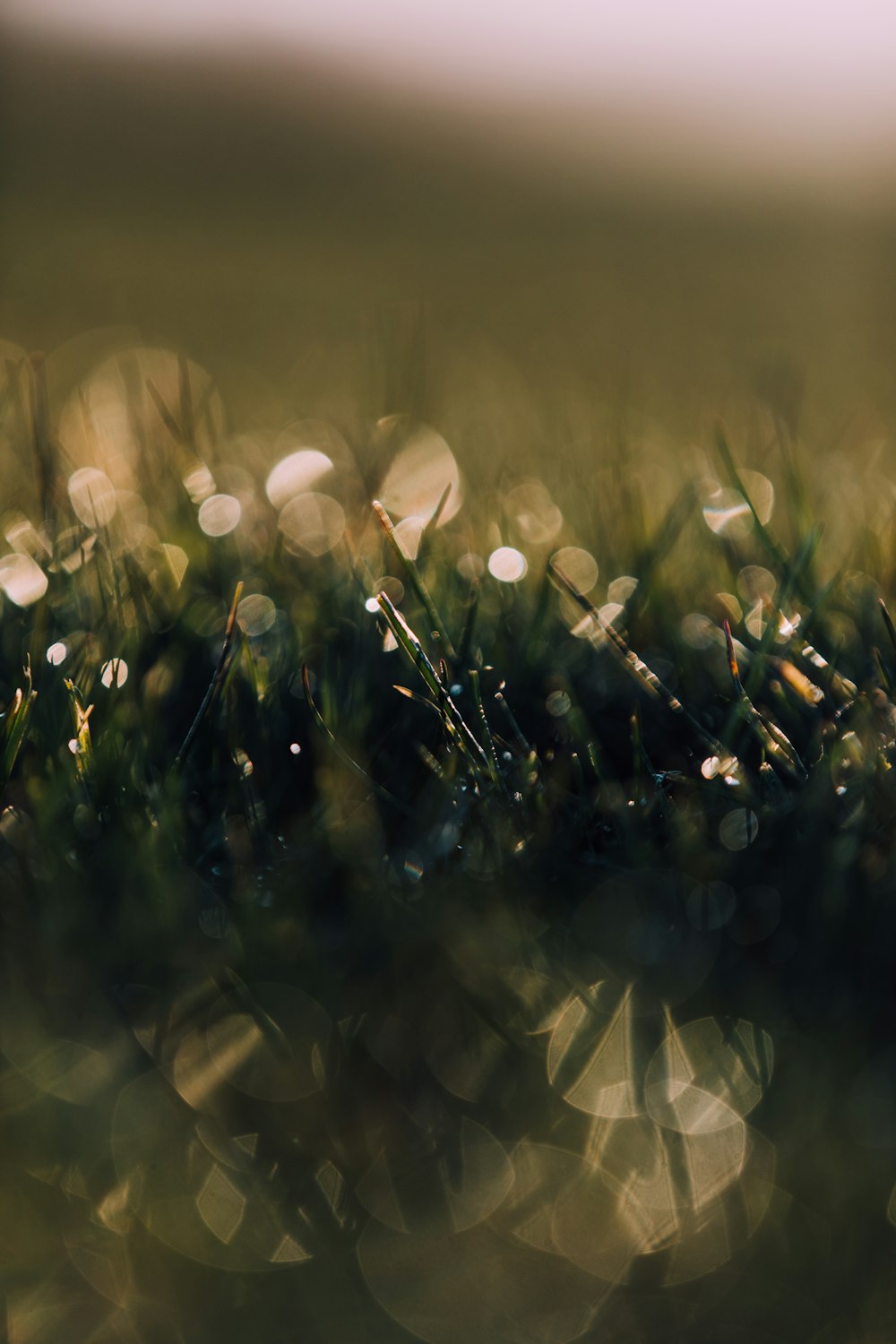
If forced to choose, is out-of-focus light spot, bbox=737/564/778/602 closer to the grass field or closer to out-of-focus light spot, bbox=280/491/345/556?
the grass field

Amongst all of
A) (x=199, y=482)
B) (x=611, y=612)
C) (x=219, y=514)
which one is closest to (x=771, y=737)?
(x=611, y=612)

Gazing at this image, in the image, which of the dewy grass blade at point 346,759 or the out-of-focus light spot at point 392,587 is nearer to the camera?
the dewy grass blade at point 346,759

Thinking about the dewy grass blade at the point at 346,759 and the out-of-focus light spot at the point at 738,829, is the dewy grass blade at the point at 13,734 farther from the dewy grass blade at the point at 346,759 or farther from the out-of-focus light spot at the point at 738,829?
the out-of-focus light spot at the point at 738,829

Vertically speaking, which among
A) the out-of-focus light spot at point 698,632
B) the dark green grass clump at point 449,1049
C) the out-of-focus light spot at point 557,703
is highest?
the out-of-focus light spot at point 557,703

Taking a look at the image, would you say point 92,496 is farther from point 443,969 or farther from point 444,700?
point 443,969

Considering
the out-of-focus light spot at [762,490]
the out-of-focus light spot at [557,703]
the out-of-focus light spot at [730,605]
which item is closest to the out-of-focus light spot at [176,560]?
the out-of-focus light spot at [557,703]

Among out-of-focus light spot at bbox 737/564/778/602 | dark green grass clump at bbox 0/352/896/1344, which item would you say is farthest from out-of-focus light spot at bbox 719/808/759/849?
out-of-focus light spot at bbox 737/564/778/602
